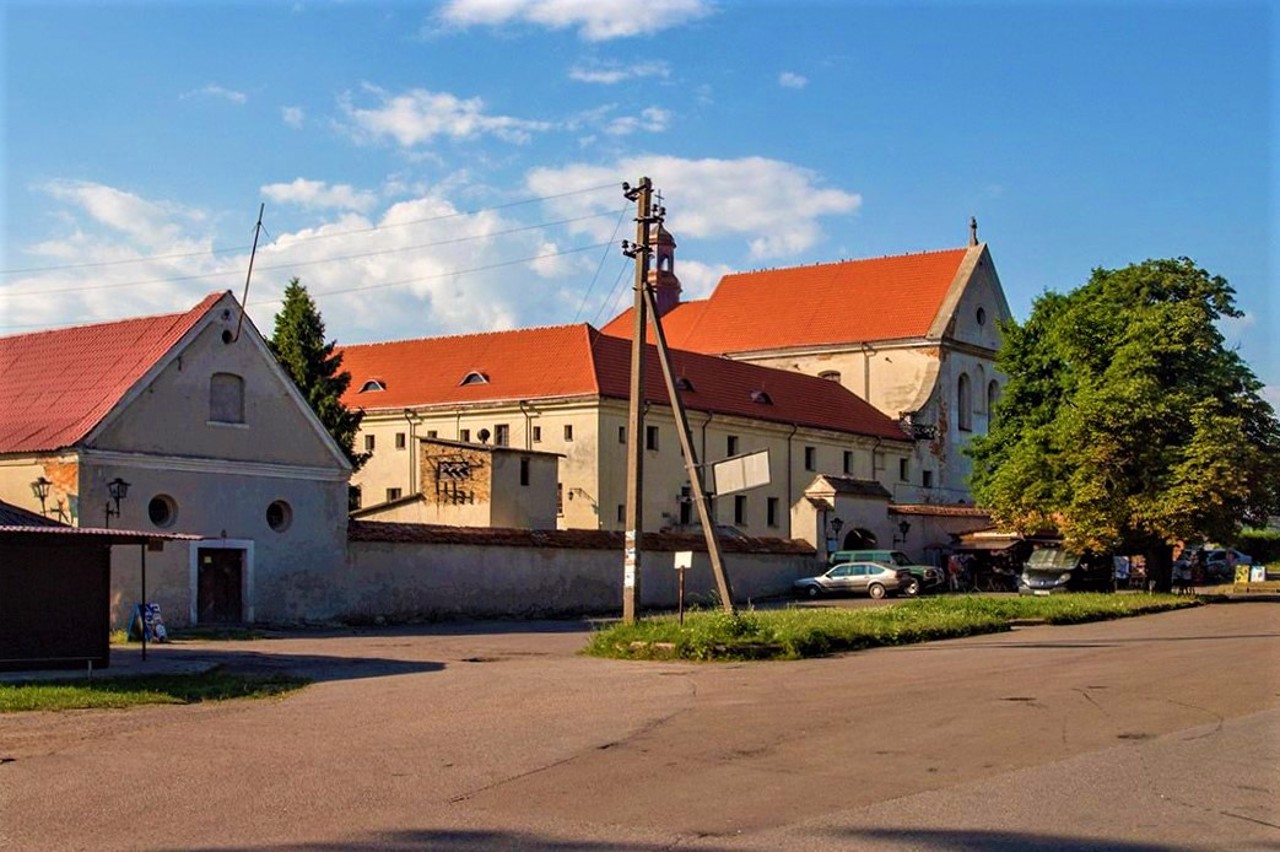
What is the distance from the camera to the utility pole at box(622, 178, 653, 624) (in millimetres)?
27469

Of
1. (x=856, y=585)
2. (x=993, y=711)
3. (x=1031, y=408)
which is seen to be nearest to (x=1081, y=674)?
(x=993, y=711)

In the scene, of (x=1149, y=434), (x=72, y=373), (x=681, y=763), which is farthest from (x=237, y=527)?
(x=1149, y=434)

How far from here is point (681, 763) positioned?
12664 millimetres

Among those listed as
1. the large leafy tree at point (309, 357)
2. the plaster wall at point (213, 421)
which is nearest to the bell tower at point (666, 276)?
the large leafy tree at point (309, 357)

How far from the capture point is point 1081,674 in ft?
68.0

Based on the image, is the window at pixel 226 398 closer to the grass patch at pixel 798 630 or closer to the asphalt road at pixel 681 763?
the grass patch at pixel 798 630

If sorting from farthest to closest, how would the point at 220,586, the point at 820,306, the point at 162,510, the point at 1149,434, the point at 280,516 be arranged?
the point at 820,306 → the point at 1149,434 → the point at 280,516 → the point at 220,586 → the point at 162,510

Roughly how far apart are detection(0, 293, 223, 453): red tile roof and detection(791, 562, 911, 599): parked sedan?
25.6 m

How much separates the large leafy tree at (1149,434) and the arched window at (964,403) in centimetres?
2299

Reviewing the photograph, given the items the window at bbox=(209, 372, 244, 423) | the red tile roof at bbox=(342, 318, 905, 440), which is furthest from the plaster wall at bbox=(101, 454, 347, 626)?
the red tile roof at bbox=(342, 318, 905, 440)

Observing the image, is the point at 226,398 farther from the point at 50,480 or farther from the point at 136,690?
the point at 136,690

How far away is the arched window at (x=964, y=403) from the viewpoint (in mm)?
77250

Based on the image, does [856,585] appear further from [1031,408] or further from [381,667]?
[381,667]

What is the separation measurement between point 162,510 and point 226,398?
3265 millimetres
